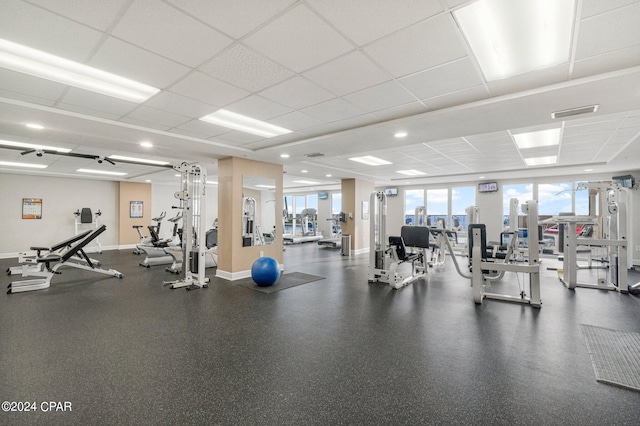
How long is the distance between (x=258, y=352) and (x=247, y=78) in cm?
250

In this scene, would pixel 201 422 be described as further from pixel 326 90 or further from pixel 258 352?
pixel 326 90

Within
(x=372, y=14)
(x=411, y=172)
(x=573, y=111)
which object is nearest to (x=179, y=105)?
(x=372, y=14)

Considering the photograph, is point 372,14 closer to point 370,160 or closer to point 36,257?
point 370,160

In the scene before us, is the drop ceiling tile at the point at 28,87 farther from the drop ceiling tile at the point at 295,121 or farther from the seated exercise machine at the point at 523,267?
the seated exercise machine at the point at 523,267

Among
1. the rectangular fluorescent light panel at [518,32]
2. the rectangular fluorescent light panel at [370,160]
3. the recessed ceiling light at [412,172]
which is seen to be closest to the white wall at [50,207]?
the rectangular fluorescent light panel at [370,160]

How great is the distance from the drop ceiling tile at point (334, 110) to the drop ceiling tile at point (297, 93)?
0.39ft

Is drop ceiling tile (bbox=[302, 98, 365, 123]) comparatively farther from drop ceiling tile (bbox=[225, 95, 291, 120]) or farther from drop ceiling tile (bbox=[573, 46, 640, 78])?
drop ceiling tile (bbox=[573, 46, 640, 78])

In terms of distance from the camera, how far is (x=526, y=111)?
3.12m

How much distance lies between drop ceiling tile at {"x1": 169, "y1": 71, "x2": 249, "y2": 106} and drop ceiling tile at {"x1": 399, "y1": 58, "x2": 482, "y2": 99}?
1660 mm

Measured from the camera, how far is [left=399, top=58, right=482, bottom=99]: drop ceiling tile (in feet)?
7.93

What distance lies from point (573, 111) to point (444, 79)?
1705 millimetres

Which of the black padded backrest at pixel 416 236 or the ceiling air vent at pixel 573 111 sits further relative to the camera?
the black padded backrest at pixel 416 236

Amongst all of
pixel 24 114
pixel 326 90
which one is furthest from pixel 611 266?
pixel 24 114

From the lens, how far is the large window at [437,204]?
10.7 m
